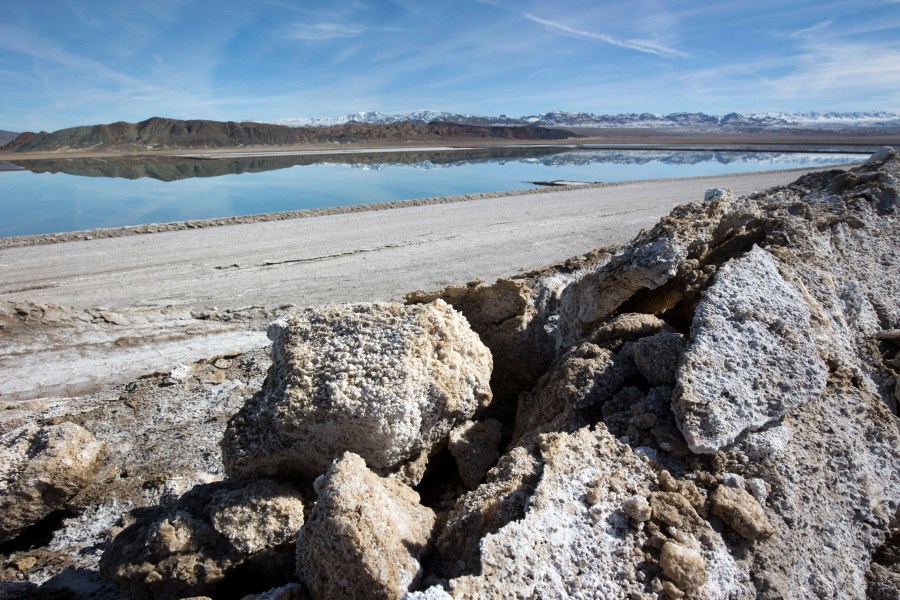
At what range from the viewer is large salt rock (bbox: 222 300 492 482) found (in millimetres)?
2783

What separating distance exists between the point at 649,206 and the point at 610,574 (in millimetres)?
17625

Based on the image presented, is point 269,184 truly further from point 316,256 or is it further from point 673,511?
point 673,511

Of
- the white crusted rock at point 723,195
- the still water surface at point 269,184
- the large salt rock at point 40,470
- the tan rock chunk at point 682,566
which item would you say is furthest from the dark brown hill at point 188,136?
the tan rock chunk at point 682,566

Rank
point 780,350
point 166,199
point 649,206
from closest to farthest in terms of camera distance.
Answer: point 780,350 → point 649,206 → point 166,199

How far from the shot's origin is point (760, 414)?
2547 mm

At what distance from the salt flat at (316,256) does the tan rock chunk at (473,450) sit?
6.26 metres

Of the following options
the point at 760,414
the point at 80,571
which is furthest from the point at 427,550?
the point at 80,571

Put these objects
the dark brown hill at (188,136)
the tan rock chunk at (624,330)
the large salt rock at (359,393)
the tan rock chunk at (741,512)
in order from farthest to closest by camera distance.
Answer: the dark brown hill at (188,136), the tan rock chunk at (624,330), the large salt rock at (359,393), the tan rock chunk at (741,512)

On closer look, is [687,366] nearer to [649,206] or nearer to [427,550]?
[427,550]

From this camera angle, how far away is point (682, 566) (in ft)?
6.53

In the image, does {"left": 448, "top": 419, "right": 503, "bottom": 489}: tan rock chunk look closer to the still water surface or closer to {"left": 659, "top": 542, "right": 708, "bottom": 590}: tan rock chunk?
{"left": 659, "top": 542, "right": 708, "bottom": 590}: tan rock chunk

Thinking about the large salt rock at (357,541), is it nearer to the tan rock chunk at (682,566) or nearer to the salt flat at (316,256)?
the tan rock chunk at (682,566)

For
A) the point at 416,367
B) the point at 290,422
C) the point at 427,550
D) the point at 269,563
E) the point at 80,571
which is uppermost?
the point at 416,367

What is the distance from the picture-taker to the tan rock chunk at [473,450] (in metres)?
3.00
